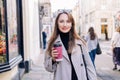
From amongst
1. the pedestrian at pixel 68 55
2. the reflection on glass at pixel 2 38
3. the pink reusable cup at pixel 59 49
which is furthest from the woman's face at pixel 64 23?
the reflection on glass at pixel 2 38

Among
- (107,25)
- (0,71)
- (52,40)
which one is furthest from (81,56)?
(107,25)

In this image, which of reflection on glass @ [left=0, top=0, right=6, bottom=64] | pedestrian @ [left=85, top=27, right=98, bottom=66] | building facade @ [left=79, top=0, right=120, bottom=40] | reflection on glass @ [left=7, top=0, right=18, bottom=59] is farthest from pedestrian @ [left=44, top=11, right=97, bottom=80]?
building facade @ [left=79, top=0, right=120, bottom=40]

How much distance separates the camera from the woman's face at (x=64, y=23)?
12.2 feet

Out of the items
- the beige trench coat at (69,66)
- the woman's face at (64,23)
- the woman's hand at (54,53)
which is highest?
the woman's face at (64,23)

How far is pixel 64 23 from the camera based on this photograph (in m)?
3.72

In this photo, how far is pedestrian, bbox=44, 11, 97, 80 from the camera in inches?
144

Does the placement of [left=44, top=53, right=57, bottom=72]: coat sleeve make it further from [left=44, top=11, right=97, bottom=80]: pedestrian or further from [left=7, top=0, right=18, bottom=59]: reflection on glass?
[left=7, top=0, right=18, bottom=59]: reflection on glass

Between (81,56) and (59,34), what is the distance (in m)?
0.35

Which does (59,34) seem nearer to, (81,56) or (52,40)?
(52,40)

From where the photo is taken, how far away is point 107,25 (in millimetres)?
53031

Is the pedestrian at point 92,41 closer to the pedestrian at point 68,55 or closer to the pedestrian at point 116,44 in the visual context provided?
the pedestrian at point 116,44

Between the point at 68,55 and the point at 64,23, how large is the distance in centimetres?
36

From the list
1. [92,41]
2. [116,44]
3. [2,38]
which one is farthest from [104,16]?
[2,38]

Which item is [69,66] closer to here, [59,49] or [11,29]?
[59,49]
